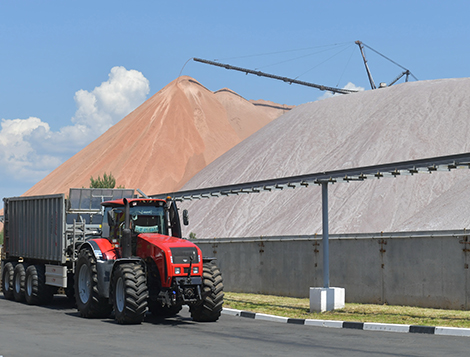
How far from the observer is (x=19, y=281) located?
749 inches

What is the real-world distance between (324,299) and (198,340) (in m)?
5.67

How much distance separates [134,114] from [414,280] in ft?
356

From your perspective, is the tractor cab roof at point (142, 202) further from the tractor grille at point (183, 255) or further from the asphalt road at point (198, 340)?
the asphalt road at point (198, 340)

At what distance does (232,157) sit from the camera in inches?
2677

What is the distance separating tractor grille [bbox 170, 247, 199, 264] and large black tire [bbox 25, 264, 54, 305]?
6.31 meters

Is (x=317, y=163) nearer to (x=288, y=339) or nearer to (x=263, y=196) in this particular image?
(x=263, y=196)

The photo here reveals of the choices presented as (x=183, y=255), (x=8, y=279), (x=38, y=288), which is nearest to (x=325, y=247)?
(x=183, y=255)

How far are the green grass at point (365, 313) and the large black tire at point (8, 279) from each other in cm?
677

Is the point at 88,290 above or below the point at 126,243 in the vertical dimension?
below

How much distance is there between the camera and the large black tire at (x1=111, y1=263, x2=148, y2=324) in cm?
1329

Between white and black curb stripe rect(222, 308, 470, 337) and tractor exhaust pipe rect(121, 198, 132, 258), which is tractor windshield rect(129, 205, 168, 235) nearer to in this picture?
tractor exhaust pipe rect(121, 198, 132, 258)

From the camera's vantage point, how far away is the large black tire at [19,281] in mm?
18781

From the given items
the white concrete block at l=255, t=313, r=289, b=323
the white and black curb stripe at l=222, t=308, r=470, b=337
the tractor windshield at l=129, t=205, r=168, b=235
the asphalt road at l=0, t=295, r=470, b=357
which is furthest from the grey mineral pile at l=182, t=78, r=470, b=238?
the asphalt road at l=0, t=295, r=470, b=357

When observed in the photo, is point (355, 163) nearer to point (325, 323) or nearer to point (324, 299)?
point (324, 299)
